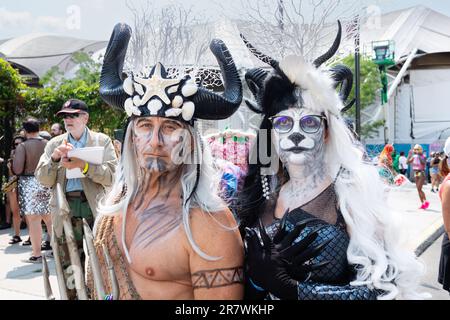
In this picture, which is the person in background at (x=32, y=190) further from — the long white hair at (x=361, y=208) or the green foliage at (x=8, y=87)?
the long white hair at (x=361, y=208)

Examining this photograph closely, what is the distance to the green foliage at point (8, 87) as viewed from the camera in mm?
7781

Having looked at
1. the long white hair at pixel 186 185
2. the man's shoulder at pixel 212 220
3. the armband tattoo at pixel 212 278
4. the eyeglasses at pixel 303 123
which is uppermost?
the eyeglasses at pixel 303 123

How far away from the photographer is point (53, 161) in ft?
12.9

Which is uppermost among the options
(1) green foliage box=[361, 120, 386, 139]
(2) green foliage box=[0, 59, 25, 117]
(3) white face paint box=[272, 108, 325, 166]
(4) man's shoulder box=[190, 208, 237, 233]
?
(2) green foliage box=[0, 59, 25, 117]

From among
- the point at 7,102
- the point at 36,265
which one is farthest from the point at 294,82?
the point at 7,102

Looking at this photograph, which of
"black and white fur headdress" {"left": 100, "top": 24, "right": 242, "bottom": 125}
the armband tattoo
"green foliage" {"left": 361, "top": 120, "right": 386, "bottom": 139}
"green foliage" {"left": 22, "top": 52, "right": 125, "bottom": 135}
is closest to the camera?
the armband tattoo

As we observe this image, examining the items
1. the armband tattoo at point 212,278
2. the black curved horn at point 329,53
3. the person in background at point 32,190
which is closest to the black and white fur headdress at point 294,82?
the black curved horn at point 329,53

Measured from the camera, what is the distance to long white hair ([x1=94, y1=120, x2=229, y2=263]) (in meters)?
1.77

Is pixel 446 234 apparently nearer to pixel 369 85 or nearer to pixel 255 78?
pixel 255 78

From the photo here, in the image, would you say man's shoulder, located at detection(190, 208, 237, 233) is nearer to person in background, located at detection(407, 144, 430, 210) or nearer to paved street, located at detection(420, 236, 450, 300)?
paved street, located at detection(420, 236, 450, 300)

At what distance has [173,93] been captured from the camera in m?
1.77

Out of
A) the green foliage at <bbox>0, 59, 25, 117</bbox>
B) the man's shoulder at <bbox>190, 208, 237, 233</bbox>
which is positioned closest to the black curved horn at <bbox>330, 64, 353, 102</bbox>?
the man's shoulder at <bbox>190, 208, 237, 233</bbox>
